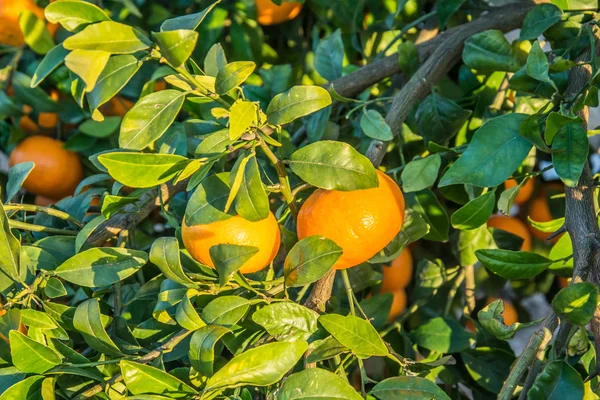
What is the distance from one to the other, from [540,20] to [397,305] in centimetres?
37

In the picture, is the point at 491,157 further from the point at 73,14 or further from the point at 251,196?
the point at 73,14

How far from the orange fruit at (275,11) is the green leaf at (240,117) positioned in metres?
0.52

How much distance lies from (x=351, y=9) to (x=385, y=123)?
1.19ft

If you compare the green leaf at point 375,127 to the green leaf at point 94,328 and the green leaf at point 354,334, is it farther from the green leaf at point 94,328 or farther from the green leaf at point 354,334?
the green leaf at point 94,328

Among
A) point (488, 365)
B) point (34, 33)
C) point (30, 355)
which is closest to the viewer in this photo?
point (30, 355)

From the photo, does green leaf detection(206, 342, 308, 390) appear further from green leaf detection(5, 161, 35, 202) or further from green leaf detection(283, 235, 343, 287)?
green leaf detection(5, 161, 35, 202)

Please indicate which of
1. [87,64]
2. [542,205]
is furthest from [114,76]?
[542,205]

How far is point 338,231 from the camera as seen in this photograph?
57 centimetres

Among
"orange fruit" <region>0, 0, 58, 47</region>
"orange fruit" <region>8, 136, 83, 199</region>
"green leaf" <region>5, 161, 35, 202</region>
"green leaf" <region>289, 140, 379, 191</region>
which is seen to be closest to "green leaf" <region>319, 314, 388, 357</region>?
"green leaf" <region>289, 140, 379, 191</region>

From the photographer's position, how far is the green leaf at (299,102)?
1.74 ft

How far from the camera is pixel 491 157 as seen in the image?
582 mm

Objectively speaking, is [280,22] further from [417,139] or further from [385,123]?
[385,123]

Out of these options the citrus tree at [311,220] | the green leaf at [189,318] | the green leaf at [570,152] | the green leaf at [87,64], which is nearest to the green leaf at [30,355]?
the citrus tree at [311,220]

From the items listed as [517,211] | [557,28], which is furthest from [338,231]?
[517,211]
